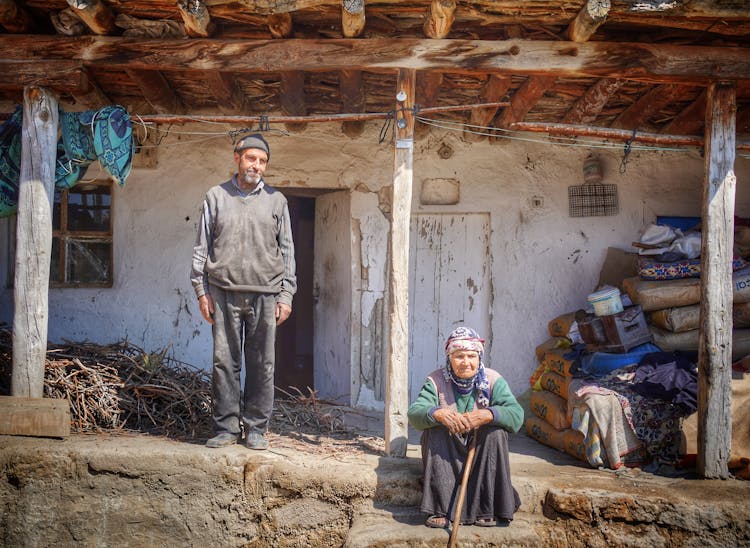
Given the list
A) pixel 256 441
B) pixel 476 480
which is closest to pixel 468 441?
pixel 476 480

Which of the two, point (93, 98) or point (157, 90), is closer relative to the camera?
point (157, 90)

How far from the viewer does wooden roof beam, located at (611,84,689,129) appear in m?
5.37

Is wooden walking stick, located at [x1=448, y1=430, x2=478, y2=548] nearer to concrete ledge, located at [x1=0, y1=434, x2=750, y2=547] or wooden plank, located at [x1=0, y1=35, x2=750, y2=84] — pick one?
concrete ledge, located at [x1=0, y1=434, x2=750, y2=547]

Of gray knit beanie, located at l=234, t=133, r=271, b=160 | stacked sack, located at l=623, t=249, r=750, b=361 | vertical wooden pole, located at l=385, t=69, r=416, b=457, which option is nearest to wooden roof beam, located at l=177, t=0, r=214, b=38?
gray knit beanie, located at l=234, t=133, r=271, b=160

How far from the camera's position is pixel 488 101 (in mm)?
5516

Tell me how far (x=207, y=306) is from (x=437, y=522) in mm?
2096

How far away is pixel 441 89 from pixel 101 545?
428cm

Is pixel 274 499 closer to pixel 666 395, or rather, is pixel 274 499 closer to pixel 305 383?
pixel 666 395

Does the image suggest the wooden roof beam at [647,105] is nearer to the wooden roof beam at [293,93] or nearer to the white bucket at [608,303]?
the white bucket at [608,303]

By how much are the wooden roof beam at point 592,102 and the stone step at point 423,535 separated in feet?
11.0

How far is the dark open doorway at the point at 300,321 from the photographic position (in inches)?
324

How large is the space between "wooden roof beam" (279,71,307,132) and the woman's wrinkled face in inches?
98.1

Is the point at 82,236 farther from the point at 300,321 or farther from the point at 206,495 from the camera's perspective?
the point at 206,495

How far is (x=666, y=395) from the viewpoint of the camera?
5.02 meters
